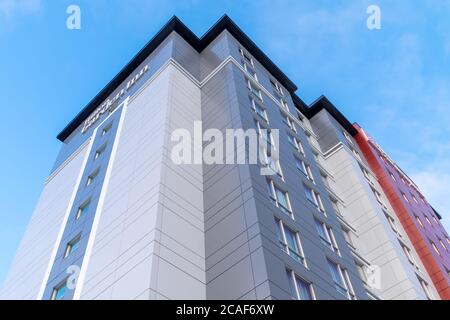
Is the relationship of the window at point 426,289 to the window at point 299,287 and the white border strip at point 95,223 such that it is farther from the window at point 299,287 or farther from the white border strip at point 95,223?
the white border strip at point 95,223

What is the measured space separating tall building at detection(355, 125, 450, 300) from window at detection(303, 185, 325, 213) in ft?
36.1

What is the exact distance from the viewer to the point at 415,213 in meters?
39.6

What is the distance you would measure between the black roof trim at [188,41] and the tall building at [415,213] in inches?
436

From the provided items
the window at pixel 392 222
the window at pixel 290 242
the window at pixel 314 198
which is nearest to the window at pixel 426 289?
the window at pixel 392 222

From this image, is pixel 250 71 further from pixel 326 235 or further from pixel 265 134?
pixel 326 235

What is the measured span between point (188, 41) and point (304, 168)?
50.8ft

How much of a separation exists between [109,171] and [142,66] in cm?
1375

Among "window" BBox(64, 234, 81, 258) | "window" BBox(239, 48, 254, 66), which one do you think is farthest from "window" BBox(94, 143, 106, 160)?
"window" BBox(239, 48, 254, 66)

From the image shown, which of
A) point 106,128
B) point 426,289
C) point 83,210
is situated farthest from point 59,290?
point 426,289

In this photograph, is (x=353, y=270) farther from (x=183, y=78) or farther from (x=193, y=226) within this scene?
(x=183, y=78)

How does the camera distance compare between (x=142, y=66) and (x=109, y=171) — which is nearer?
(x=109, y=171)
